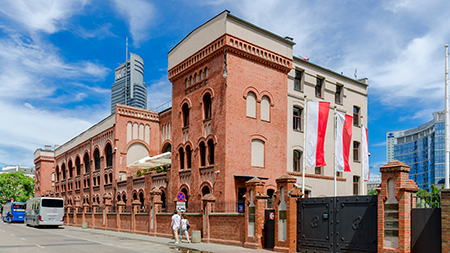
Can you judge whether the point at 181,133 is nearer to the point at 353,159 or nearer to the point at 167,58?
the point at 167,58

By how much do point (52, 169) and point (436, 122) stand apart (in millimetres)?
136378

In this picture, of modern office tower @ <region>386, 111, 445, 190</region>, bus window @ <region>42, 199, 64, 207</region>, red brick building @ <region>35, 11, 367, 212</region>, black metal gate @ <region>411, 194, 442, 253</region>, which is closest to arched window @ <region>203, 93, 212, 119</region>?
red brick building @ <region>35, 11, 367, 212</region>

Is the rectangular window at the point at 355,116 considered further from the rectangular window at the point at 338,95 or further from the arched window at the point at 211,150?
the arched window at the point at 211,150

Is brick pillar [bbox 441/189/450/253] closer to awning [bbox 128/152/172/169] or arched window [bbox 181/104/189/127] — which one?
→ arched window [bbox 181/104/189/127]

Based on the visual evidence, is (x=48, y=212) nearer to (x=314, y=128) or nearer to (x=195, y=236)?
(x=195, y=236)

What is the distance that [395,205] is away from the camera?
1233 cm

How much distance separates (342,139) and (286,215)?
10175 mm

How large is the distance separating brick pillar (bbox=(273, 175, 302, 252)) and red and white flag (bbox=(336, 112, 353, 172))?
9.18 meters

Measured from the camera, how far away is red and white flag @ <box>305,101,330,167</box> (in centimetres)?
2294

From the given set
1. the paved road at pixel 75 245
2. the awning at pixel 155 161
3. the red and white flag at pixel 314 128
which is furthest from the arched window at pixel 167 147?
the red and white flag at pixel 314 128

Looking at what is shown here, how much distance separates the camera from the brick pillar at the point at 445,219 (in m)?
10.9

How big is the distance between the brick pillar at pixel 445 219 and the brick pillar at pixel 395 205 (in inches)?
43.1

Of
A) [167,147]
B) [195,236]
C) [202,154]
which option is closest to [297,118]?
[202,154]

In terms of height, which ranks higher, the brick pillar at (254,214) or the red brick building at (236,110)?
the red brick building at (236,110)
